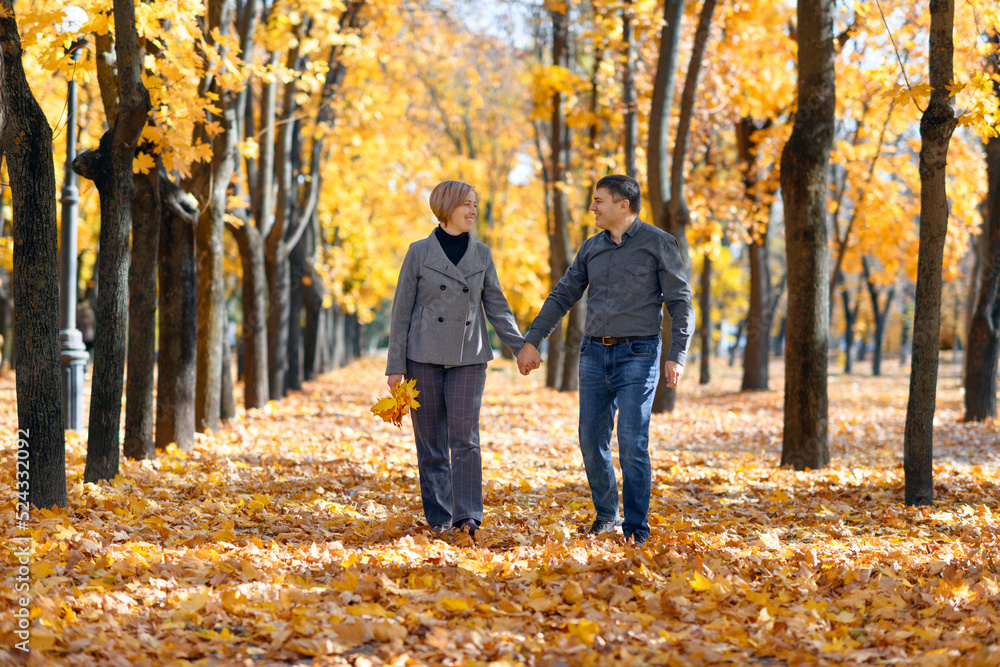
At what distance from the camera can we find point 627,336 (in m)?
4.33

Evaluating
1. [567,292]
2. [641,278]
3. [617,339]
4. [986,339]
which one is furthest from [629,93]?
[617,339]

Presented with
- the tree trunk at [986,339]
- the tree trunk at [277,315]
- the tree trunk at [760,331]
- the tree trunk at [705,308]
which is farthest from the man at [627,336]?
the tree trunk at [705,308]

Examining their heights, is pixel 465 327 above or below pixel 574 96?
below

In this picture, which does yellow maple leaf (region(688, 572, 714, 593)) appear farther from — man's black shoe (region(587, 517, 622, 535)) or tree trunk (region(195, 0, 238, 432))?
tree trunk (region(195, 0, 238, 432))

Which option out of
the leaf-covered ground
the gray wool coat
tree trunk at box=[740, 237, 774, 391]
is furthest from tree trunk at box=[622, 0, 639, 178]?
the gray wool coat

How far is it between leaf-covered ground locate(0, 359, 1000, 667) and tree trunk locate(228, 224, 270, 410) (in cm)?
471

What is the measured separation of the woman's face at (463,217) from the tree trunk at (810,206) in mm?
3507

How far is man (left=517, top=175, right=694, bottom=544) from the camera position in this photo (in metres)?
4.31

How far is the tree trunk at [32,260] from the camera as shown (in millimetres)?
4406

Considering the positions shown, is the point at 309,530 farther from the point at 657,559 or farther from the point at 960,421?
the point at 960,421

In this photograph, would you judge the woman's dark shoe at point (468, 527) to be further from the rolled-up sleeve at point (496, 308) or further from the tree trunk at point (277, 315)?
the tree trunk at point (277, 315)

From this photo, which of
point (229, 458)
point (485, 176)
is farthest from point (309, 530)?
point (485, 176)

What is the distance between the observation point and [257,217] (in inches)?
468

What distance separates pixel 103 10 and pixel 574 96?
11600 millimetres
